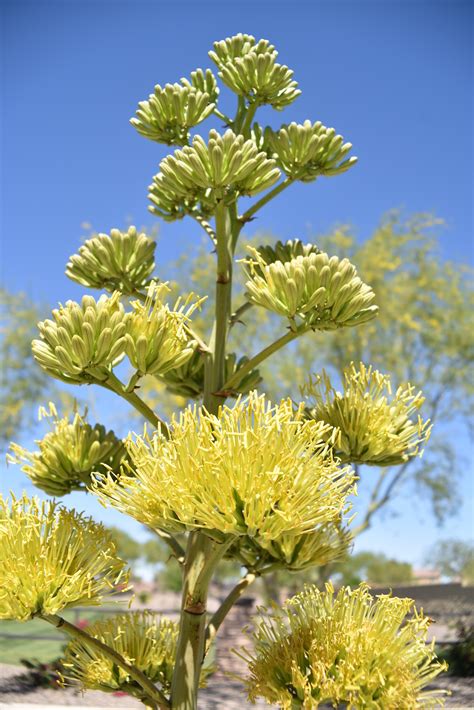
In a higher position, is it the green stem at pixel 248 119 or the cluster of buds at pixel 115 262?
the green stem at pixel 248 119

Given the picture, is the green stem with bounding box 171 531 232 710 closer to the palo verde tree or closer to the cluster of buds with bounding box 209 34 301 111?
the palo verde tree

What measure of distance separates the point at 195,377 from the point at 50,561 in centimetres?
130

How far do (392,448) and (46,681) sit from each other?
6.74 meters

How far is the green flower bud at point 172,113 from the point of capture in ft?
11.1

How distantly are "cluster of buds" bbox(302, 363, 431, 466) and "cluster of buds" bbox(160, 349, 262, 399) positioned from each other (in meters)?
0.35

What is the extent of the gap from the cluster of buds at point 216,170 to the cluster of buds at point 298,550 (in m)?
1.56

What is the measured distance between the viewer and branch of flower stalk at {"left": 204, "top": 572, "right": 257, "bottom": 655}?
3.07 metres

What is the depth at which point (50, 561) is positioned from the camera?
2.60 m

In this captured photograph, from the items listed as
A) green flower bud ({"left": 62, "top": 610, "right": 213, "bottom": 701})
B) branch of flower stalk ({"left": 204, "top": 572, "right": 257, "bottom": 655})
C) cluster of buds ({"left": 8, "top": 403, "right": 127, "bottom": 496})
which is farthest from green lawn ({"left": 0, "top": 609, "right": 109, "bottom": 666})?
branch of flower stalk ({"left": 204, "top": 572, "right": 257, "bottom": 655})

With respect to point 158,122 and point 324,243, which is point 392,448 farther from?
point 324,243

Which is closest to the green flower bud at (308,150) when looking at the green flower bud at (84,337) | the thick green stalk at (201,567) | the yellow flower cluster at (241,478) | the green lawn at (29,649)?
the thick green stalk at (201,567)

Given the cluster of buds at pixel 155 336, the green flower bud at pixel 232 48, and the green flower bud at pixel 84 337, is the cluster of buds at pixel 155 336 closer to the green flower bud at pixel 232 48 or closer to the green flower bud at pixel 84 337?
the green flower bud at pixel 84 337

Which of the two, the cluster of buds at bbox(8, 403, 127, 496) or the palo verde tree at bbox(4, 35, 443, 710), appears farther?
the cluster of buds at bbox(8, 403, 127, 496)

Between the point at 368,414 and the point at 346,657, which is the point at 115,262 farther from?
the point at 346,657
